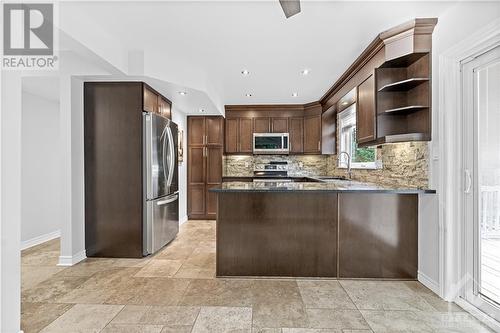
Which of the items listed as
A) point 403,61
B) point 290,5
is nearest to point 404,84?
point 403,61

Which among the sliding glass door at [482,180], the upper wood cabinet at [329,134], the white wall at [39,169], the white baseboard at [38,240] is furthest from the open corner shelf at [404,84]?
the white baseboard at [38,240]

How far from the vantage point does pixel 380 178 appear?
355cm

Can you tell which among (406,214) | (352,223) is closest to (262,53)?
(352,223)

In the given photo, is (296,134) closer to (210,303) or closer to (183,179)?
(183,179)

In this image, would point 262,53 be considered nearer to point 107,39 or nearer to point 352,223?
point 107,39

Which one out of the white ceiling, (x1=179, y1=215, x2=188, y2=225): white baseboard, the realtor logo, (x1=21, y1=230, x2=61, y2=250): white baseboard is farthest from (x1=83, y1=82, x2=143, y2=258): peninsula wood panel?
(x1=179, y1=215, x2=188, y2=225): white baseboard

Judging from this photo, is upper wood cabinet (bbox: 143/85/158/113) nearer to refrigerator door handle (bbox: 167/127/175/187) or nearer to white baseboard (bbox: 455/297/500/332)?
refrigerator door handle (bbox: 167/127/175/187)

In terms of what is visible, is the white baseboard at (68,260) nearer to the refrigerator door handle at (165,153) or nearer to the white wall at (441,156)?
the refrigerator door handle at (165,153)

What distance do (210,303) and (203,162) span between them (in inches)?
143

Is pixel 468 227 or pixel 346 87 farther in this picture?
pixel 346 87

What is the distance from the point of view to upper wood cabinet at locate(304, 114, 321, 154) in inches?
219

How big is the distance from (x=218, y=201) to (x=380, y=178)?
2.19 metres

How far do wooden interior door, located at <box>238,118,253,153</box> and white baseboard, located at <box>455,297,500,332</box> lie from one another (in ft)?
13.9

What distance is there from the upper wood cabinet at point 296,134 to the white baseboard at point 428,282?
11.3ft
